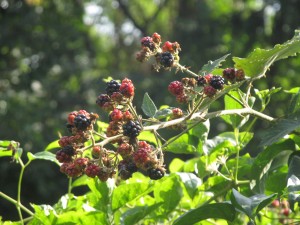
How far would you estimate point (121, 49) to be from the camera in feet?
37.1

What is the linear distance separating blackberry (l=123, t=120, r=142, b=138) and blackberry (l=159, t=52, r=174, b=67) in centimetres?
18

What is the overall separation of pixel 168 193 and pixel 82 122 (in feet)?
0.88

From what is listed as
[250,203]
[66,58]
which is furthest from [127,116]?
[66,58]

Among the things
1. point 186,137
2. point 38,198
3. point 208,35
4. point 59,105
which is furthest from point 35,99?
point 186,137

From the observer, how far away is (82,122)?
3.07 ft

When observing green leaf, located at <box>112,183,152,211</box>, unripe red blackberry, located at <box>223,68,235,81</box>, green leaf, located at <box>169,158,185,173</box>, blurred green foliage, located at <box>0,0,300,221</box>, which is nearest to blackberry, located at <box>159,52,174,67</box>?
unripe red blackberry, located at <box>223,68,235,81</box>

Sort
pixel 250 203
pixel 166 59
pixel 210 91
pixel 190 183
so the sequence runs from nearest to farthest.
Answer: pixel 250 203, pixel 210 91, pixel 166 59, pixel 190 183

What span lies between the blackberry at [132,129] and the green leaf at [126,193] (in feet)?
0.64

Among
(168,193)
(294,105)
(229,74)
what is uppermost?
(229,74)

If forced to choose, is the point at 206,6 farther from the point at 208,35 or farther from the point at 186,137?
the point at 186,137

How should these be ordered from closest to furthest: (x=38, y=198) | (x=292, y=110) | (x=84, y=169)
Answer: (x=84, y=169) → (x=292, y=110) → (x=38, y=198)

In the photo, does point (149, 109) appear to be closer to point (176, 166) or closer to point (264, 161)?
point (264, 161)

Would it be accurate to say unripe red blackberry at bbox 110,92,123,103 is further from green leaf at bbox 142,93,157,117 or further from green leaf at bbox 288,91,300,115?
green leaf at bbox 288,91,300,115

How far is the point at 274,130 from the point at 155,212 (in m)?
0.32
